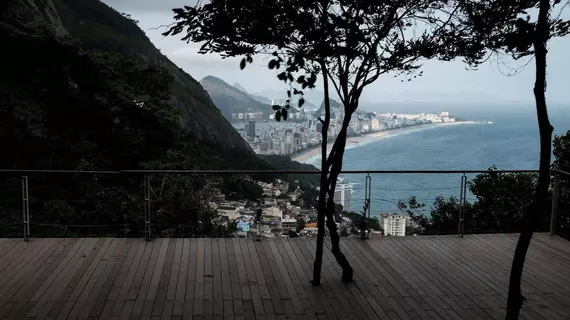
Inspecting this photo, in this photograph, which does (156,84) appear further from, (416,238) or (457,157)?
(416,238)

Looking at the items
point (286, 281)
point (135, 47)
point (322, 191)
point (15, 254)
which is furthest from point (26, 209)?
point (135, 47)

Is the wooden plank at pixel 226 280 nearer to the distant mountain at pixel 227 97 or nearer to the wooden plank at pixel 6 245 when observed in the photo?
the wooden plank at pixel 6 245

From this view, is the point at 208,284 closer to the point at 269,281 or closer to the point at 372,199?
the point at 269,281

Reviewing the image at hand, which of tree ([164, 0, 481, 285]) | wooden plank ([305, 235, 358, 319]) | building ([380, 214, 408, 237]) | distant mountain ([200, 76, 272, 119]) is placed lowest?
wooden plank ([305, 235, 358, 319])

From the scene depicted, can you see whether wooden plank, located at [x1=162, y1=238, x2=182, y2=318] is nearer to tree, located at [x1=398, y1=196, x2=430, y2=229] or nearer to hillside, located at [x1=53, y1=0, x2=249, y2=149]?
tree, located at [x1=398, y1=196, x2=430, y2=229]

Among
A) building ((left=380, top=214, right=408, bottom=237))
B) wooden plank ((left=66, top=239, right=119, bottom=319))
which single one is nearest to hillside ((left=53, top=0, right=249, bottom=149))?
building ((left=380, top=214, right=408, bottom=237))

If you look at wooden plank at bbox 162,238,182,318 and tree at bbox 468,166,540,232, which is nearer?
wooden plank at bbox 162,238,182,318

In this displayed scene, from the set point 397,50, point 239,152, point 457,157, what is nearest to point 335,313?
point 397,50

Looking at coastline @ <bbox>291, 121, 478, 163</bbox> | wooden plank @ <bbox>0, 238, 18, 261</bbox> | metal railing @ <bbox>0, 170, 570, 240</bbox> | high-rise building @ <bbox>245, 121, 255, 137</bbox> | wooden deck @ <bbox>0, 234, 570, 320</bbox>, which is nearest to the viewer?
wooden deck @ <bbox>0, 234, 570, 320</bbox>

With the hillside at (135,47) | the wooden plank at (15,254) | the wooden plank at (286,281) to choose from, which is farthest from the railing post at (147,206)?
the hillside at (135,47)
